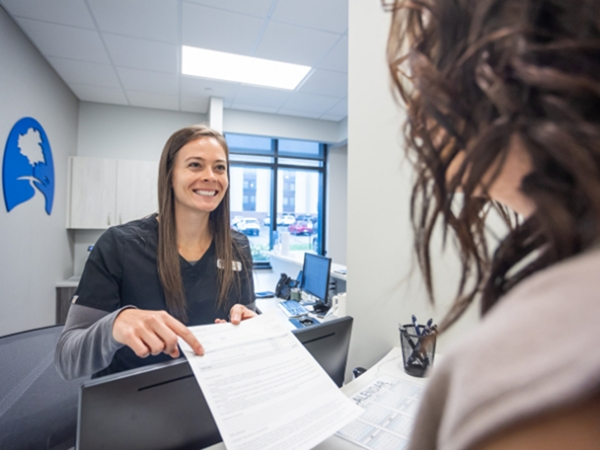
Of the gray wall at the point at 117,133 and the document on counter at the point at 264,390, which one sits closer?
the document on counter at the point at 264,390

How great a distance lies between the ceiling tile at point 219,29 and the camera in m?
2.24

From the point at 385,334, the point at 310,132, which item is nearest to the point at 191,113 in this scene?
the point at 310,132

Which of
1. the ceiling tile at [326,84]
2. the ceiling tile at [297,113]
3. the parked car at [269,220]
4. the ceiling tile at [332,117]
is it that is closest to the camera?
the ceiling tile at [326,84]

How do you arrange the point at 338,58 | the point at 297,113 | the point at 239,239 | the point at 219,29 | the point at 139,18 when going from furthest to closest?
the point at 297,113 → the point at 338,58 → the point at 219,29 → the point at 139,18 → the point at 239,239

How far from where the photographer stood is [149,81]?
326 centimetres

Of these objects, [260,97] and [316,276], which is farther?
[260,97]

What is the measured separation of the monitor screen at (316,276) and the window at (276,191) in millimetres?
Result: 2166

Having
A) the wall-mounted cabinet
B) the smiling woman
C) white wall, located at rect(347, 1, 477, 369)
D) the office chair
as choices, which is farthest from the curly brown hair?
the wall-mounted cabinet

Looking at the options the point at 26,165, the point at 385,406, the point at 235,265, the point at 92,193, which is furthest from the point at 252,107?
the point at 385,406

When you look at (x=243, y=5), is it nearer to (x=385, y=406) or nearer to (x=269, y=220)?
(x=385, y=406)

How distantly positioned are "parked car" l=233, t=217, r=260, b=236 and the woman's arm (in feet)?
12.6

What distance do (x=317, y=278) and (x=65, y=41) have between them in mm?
2709

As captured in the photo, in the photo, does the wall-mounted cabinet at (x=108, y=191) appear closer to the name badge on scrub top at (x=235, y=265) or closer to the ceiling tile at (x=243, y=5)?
the ceiling tile at (x=243, y=5)

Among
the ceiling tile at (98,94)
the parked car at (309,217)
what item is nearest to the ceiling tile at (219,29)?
the ceiling tile at (98,94)
